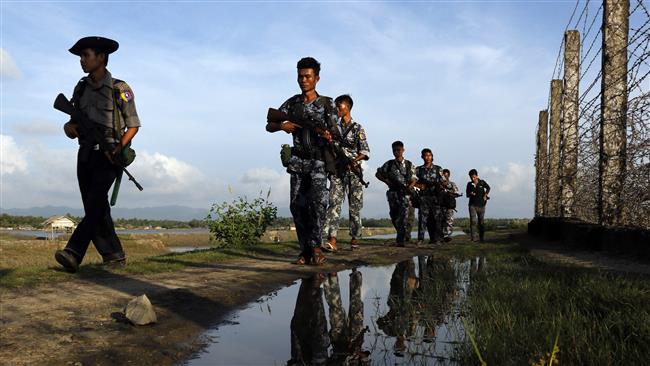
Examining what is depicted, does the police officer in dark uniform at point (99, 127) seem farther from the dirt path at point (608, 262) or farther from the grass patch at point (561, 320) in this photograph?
the dirt path at point (608, 262)

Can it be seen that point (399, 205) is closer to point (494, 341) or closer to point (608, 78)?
point (608, 78)

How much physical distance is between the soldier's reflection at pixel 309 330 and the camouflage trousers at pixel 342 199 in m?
4.24

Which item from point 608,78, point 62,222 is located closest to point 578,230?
point 608,78

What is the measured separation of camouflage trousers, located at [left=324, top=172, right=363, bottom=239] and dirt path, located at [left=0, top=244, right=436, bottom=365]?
3.02m

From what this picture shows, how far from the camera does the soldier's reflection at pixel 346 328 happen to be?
2463mm

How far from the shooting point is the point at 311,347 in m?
2.65

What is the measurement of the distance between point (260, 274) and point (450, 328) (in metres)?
3.05

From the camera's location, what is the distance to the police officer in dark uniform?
5.17m

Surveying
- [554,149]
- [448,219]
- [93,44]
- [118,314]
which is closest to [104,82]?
[93,44]

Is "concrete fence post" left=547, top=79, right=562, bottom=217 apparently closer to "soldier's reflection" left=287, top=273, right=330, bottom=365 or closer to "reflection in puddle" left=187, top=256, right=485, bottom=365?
"reflection in puddle" left=187, top=256, right=485, bottom=365

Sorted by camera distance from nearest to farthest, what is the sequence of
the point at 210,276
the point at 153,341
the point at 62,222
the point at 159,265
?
the point at 153,341 → the point at 210,276 → the point at 159,265 → the point at 62,222

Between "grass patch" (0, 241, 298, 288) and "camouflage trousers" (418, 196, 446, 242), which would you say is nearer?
"grass patch" (0, 241, 298, 288)

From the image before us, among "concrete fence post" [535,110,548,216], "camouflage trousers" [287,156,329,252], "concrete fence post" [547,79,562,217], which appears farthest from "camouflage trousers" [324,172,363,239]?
"concrete fence post" [535,110,548,216]

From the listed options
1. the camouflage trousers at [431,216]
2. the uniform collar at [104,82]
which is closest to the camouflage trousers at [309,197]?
the uniform collar at [104,82]
